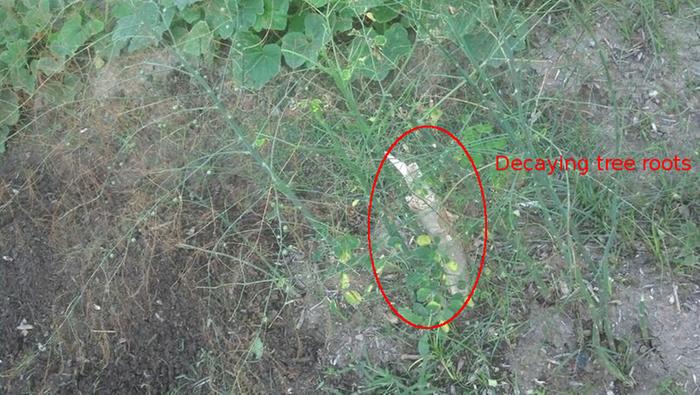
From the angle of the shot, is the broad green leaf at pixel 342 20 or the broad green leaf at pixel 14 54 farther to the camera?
the broad green leaf at pixel 14 54

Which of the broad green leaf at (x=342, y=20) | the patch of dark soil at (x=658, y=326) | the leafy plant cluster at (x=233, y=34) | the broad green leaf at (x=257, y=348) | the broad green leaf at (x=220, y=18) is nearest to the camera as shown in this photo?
the patch of dark soil at (x=658, y=326)

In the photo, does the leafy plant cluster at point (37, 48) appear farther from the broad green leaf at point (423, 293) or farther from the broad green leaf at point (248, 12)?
the broad green leaf at point (423, 293)

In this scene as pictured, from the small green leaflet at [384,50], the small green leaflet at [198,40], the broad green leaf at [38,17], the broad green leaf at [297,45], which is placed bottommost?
the small green leaflet at [384,50]

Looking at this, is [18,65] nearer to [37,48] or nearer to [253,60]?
[37,48]

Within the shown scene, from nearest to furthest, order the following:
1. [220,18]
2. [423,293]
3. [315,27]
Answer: [423,293] → [315,27] → [220,18]

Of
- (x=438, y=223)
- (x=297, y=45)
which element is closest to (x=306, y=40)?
(x=297, y=45)

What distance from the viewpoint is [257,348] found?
87.1 inches

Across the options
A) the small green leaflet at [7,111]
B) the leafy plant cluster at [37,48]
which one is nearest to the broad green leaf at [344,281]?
the leafy plant cluster at [37,48]

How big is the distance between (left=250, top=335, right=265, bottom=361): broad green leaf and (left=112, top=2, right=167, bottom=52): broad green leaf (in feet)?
3.81

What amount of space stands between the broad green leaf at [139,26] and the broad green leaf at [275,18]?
0.36 metres

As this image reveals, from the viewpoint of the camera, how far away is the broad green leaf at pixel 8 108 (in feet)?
9.50

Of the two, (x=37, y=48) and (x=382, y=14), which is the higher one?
(x=37, y=48)

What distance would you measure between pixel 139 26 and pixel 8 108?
25.9 inches

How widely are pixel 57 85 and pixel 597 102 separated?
1.99 metres
